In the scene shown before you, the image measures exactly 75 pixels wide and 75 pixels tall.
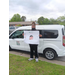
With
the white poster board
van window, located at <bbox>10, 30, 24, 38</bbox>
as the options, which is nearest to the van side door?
van window, located at <bbox>10, 30, 24, 38</bbox>

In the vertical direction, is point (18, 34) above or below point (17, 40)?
above

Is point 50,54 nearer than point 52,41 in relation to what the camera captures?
No

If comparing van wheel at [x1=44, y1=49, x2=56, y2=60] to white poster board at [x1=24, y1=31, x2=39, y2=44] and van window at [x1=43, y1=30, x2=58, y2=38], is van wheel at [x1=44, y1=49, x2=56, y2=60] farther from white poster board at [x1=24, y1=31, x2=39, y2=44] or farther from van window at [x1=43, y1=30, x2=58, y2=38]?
white poster board at [x1=24, y1=31, x2=39, y2=44]

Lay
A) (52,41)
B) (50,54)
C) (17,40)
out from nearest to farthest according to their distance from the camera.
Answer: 1. (52,41)
2. (50,54)
3. (17,40)

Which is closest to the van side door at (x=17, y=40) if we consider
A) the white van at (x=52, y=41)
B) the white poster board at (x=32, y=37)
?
the white poster board at (x=32, y=37)

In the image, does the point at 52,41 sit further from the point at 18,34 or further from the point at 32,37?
the point at 18,34

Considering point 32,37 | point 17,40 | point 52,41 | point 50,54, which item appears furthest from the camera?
point 17,40

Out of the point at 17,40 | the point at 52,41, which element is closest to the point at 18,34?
the point at 17,40

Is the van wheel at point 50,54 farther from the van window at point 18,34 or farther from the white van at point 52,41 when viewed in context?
the van window at point 18,34
